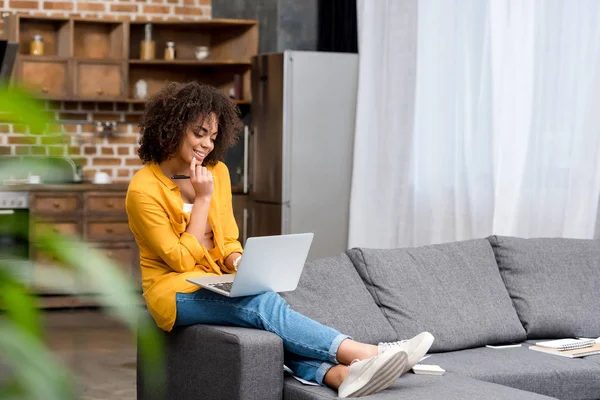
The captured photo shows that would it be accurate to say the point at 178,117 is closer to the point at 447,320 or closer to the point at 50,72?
the point at 447,320

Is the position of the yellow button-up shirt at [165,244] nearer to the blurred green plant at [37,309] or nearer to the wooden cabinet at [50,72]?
the blurred green plant at [37,309]

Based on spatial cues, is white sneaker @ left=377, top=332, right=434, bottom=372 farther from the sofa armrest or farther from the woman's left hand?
the woman's left hand

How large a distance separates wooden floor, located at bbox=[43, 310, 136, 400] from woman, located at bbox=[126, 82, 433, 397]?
0.66 meters

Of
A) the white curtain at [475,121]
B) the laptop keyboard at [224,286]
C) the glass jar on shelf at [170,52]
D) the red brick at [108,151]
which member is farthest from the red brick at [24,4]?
the laptop keyboard at [224,286]

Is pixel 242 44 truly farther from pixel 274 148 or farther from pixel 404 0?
pixel 404 0

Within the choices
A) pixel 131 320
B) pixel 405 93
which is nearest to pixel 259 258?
pixel 131 320

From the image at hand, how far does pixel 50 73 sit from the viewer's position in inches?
270

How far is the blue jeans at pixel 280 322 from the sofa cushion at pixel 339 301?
0.33 metres

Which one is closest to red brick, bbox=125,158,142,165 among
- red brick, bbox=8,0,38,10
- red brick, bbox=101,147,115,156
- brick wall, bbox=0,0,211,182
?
brick wall, bbox=0,0,211,182

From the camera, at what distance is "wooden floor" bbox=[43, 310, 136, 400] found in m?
4.22

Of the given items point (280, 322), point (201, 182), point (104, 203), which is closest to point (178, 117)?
point (201, 182)

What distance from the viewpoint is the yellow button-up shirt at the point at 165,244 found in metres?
2.96

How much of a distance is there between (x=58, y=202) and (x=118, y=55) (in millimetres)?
1270

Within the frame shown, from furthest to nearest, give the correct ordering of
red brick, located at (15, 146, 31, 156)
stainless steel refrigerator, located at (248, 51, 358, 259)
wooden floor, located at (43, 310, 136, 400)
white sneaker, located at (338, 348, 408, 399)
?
stainless steel refrigerator, located at (248, 51, 358, 259) → wooden floor, located at (43, 310, 136, 400) → white sneaker, located at (338, 348, 408, 399) → red brick, located at (15, 146, 31, 156)
